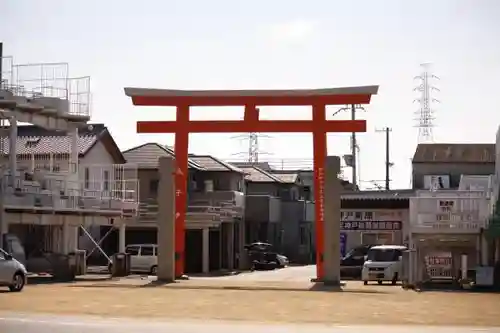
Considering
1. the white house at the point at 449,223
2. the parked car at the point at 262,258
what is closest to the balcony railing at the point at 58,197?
the parked car at the point at 262,258

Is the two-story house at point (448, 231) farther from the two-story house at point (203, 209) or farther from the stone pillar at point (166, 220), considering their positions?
the two-story house at point (203, 209)

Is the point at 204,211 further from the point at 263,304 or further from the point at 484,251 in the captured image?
the point at 263,304

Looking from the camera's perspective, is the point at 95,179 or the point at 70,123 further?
the point at 95,179

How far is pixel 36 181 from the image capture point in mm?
37094

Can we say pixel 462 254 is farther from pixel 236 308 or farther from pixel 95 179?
pixel 95 179

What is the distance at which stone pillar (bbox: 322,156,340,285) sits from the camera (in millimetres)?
30344

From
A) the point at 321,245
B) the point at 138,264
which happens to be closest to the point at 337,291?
the point at 321,245

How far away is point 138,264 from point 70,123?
906 cm

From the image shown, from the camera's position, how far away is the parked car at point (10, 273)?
25.5 meters

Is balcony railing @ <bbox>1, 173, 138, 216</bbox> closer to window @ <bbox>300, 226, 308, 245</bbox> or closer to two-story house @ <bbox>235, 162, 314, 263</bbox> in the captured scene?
two-story house @ <bbox>235, 162, 314, 263</bbox>

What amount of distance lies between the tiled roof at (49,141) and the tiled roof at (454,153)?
96.4 ft

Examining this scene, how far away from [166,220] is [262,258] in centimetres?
2503

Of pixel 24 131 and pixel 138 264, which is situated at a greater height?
pixel 24 131

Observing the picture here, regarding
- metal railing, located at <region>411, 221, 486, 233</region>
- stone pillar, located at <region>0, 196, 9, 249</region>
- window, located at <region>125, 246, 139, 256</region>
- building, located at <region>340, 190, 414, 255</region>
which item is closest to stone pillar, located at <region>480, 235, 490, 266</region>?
metal railing, located at <region>411, 221, 486, 233</region>
